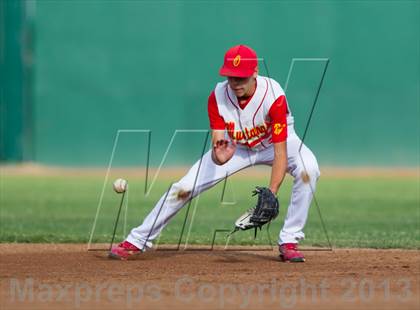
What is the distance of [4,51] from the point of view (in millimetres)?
19641

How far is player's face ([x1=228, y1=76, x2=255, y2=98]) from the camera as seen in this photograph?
6.18 meters

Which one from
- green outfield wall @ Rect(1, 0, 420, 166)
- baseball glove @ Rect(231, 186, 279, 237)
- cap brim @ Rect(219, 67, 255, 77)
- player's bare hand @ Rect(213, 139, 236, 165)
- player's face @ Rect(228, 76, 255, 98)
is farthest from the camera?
green outfield wall @ Rect(1, 0, 420, 166)

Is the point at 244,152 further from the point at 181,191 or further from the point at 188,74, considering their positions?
the point at 188,74

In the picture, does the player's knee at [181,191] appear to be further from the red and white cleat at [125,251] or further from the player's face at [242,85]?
the player's face at [242,85]

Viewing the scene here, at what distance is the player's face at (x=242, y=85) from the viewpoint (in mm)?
6176

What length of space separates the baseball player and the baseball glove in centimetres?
29

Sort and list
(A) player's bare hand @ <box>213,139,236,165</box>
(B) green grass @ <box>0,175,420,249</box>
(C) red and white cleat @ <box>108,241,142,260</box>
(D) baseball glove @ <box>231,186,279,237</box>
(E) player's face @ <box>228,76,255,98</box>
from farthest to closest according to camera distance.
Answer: (B) green grass @ <box>0,175,420,249</box>, (C) red and white cleat @ <box>108,241,142,260</box>, (A) player's bare hand @ <box>213,139,236,165</box>, (E) player's face @ <box>228,76,255,98</box>, (D) baseball glove @ <box>231,186,279,237</box>

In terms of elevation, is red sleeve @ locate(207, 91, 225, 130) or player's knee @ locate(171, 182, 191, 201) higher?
red sleeve @ locate(207, 91, 225, 130)

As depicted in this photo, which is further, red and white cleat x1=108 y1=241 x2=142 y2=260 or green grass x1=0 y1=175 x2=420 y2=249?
green grass x1=0 y1=175 x2=420 y2=249

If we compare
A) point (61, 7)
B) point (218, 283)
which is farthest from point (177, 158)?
point (218, 283)

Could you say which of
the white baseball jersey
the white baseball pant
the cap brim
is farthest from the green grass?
the cap brim

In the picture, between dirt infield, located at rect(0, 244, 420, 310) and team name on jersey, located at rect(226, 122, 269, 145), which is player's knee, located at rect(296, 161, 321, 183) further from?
dirt infield, located at rect(0, 244, 420, 310)

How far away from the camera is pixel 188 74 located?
63.4ft

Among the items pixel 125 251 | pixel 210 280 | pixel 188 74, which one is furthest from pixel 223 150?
pixel 188 74
